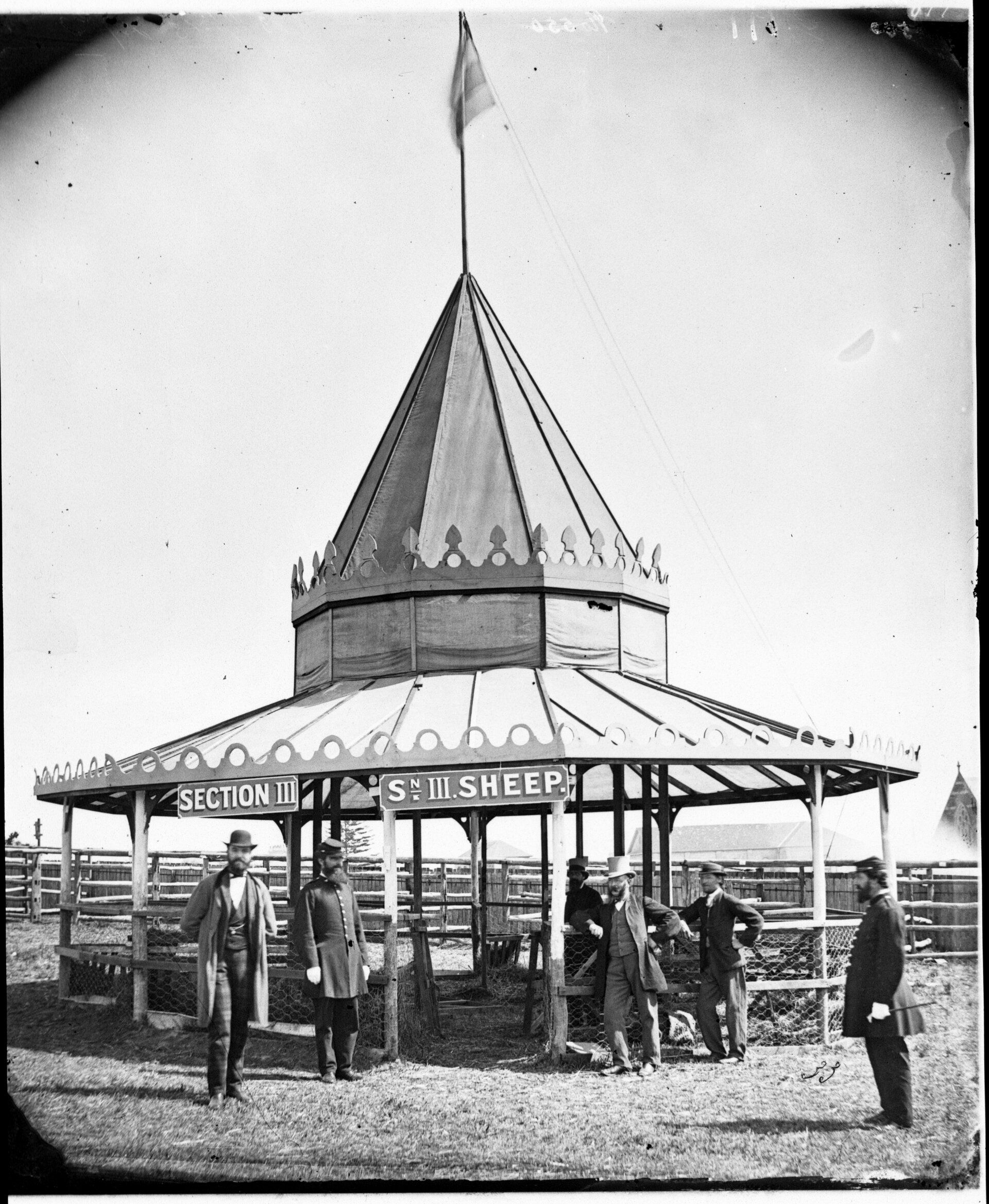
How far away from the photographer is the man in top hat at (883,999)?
9.97 m

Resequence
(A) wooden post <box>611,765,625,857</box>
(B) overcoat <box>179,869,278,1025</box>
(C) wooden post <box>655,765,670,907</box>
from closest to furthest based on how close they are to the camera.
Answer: (B) overcoat <box>179,869,278,1025</box>, (C) wooden post <box>655,765,670,907</box>, (A) wooden post <box>611,765,625,857</box>

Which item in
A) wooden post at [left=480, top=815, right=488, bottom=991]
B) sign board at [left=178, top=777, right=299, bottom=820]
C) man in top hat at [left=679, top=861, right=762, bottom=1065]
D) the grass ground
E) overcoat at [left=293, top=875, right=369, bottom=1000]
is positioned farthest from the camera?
wooden post at [left=480, top=815, right=488, bottom=991]

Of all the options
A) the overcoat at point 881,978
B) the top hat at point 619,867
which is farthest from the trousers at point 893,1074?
the top hat at point 619,867

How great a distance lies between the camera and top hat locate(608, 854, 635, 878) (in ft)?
37.5

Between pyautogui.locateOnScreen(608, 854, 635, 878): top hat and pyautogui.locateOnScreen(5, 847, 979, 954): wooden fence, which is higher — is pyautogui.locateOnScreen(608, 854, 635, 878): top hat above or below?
above

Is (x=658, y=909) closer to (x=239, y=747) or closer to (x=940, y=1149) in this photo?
(x=940, y=1149)

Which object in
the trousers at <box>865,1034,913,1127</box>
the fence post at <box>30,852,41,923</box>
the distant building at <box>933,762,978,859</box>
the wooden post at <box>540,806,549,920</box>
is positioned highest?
the distant building at <box>933,762,978,859</box>

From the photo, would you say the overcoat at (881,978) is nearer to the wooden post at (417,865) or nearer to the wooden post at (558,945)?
the wooden post at (558,945)

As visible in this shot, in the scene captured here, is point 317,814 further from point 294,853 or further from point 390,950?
point 390,950

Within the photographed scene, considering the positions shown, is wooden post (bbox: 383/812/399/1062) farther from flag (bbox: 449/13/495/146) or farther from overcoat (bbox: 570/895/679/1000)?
flag (bbox: 449/13/495/146)

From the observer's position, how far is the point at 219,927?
10562 mm

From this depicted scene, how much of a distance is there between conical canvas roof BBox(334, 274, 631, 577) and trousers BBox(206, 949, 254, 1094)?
17.9ft

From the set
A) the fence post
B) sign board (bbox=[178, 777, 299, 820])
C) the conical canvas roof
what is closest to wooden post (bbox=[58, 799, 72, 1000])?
sign board (bbox=[178, 777, 299, 820])

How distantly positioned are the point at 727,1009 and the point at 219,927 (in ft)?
14.7
